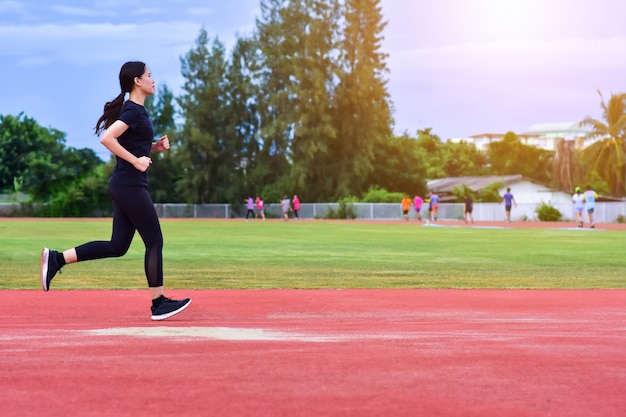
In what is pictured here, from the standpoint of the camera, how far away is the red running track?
515cm

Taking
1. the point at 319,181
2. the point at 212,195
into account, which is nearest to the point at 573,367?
the point at 319,181

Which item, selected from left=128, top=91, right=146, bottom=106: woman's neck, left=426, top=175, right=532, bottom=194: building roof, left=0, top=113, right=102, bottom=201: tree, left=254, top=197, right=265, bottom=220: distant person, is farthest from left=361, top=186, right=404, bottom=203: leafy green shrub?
left=128, top=91, right=146, bottom=106: woman's neck

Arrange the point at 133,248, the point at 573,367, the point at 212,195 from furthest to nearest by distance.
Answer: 1. the point at 212,195
2. the point at 133,248
3. the point at 573,367

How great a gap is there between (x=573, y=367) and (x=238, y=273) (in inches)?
432

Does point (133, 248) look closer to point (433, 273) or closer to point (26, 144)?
point (433, 273)

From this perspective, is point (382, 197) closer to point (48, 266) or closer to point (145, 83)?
point (48, 266)

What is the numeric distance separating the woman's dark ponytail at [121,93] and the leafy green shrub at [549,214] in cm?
5689

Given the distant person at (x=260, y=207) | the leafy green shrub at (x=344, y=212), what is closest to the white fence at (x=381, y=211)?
the leafy green shrub at (x=344, y=212)

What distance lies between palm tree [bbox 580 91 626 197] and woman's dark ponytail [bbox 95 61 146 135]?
81366 mm

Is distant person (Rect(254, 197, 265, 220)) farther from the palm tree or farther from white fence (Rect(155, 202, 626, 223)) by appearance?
the palm tree

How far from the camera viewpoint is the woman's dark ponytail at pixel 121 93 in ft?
28.7

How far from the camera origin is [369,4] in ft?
275

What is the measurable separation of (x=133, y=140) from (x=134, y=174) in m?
0.29

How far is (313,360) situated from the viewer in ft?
21.5
